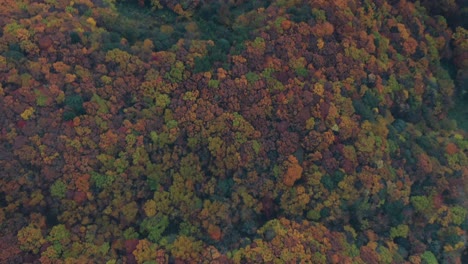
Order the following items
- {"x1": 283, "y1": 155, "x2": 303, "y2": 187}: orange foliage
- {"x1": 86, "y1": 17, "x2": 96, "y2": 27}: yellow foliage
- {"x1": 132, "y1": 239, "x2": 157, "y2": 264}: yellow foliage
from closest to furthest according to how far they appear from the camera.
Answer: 1. {"x1": 132, "y1": 239, "x2": 157, "y2": 264}: yellow foliage
2. {"x1": 283, "y1": 155, "x2": 303, "y2": 187}: orange foliage
3. {"x1": 86, "y1": 17, "x2": 96, "y2": 27}: yellow foliage

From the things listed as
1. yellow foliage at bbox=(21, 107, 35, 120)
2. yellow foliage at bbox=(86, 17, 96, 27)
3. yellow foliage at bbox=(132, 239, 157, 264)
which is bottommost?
yellow foliage at bbox=(132, 239, 157, 264)

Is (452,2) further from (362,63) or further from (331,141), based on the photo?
(331,141)

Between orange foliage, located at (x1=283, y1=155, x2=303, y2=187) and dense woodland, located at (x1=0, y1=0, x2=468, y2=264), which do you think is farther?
orange foliage, located at (x1=283, y1=155, x2=303, y2=187)

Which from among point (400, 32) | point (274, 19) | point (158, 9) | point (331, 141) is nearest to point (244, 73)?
point (274, 19)

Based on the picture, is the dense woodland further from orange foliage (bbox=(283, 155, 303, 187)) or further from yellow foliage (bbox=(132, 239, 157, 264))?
yellow foliage (bbox=(132, 239, 157, 264))

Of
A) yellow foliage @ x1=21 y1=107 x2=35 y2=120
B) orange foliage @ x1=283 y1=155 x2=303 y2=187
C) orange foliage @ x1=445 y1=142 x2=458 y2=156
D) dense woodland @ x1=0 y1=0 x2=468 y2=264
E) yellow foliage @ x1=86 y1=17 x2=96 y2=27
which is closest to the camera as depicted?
dense woodland @ x1=0 y1=0 x2=468 y2=264

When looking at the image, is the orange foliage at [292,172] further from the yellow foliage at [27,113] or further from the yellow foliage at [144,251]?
the yellow foliage at [27,113]

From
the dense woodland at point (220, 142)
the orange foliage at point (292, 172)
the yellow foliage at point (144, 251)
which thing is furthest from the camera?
the orange foliage at point (292, 172)

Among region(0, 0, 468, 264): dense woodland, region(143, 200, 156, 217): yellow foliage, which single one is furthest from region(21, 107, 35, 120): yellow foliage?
region(143, 200, 156, 217): yellow foliage

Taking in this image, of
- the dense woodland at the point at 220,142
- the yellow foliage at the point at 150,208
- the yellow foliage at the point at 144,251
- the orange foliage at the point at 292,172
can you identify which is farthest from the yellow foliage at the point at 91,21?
the orange foliage at the point at 292,172
